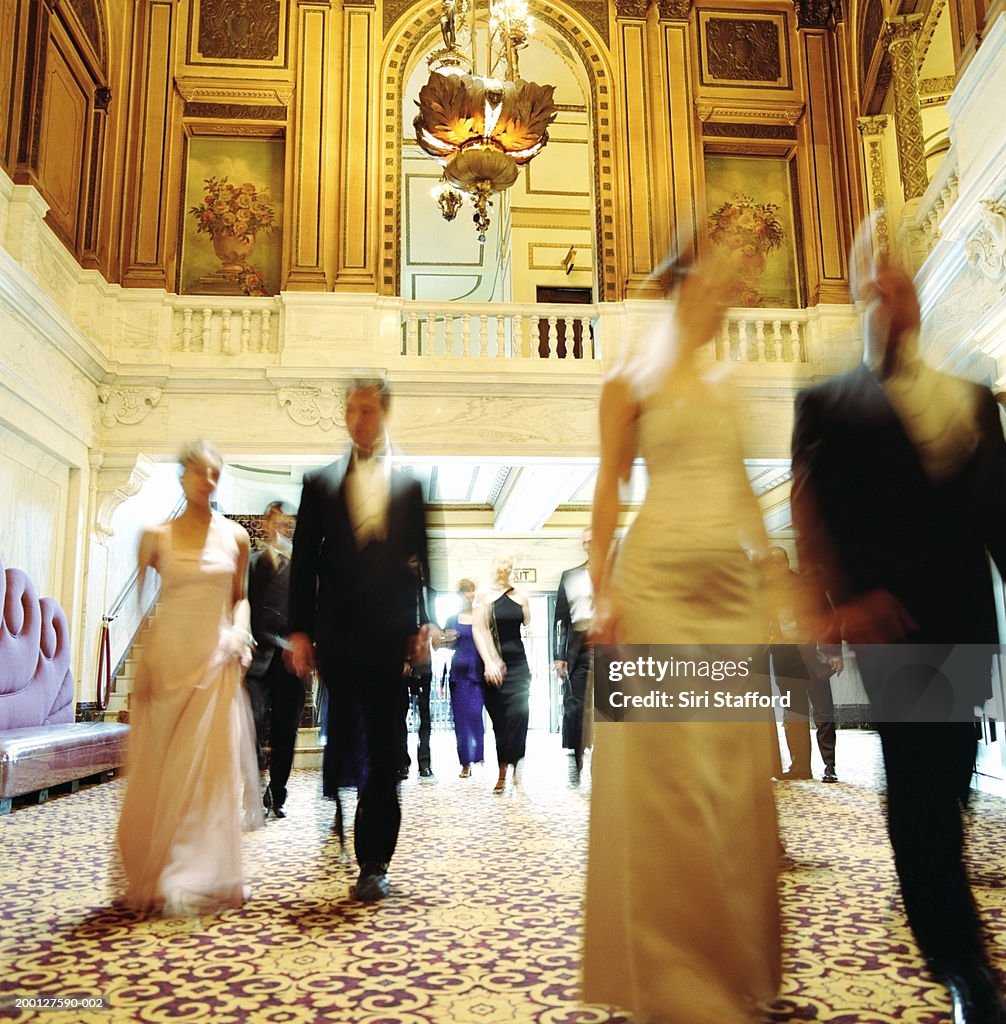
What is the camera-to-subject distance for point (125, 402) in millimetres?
8898

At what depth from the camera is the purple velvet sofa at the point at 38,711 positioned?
5242 millimetres

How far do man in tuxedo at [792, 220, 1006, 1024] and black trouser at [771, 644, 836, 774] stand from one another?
4.35 m

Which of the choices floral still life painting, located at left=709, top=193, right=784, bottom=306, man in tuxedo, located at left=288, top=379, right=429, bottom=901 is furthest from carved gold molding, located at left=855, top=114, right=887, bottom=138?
man in tuxedo, located at left=288, top=379, right=429, bottom=901

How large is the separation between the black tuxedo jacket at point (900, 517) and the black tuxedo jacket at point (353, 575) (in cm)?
151

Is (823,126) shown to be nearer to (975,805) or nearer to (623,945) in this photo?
(975,805)

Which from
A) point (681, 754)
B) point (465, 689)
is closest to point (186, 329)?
point (465, 689)

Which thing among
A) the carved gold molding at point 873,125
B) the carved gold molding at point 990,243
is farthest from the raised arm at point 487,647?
the carved gold molding at point 873,125

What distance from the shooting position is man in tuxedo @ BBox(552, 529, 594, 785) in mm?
5965

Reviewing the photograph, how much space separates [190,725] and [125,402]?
21.7ft

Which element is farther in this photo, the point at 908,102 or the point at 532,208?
the point at 532,208

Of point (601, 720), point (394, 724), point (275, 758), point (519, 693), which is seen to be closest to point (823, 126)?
point (519, 693)

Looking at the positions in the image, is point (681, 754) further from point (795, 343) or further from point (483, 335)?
point (795, 343)

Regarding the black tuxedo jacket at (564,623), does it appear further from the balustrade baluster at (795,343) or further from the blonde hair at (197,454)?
the balustrade baluster at (795,343)

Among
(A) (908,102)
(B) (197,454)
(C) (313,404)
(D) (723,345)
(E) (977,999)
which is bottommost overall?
(E) (977,999)
